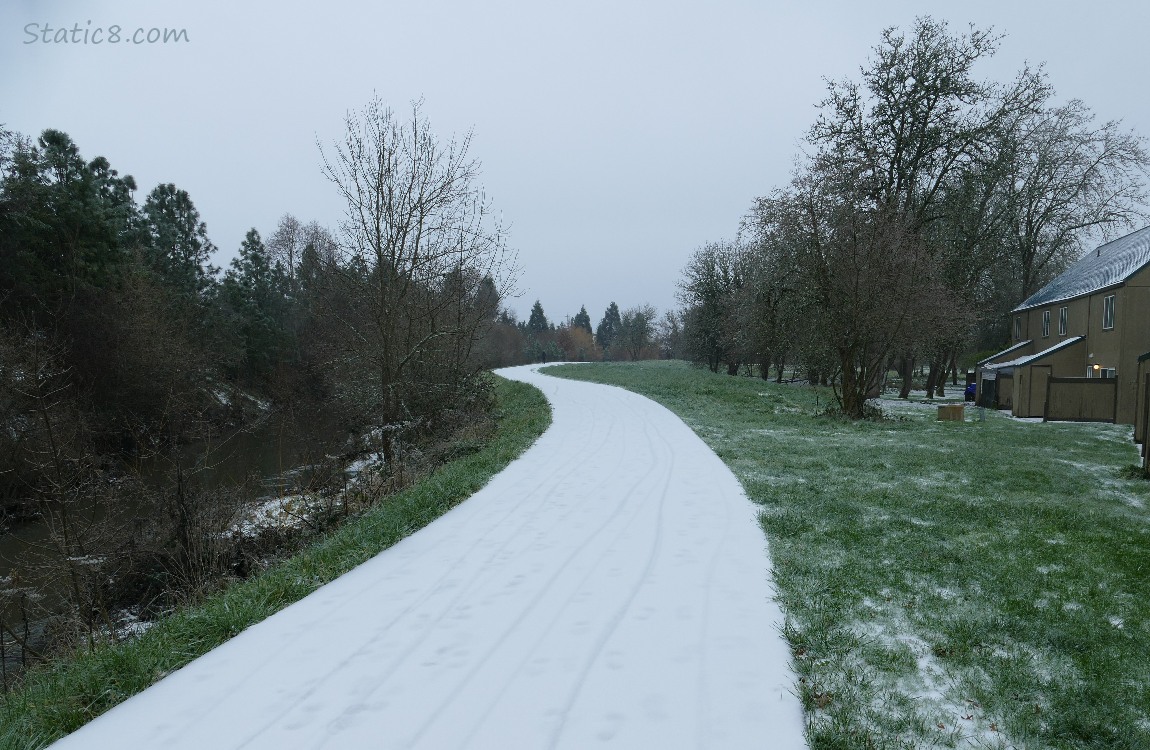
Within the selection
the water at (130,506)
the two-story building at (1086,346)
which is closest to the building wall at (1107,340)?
the two-story building at (1086,346)

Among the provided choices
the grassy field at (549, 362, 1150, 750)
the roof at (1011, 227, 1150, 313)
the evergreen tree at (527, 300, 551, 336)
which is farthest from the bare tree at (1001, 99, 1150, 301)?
the evergreen tree at (527, 300, 551, 336)

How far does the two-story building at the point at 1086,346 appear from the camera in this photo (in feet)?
66.4

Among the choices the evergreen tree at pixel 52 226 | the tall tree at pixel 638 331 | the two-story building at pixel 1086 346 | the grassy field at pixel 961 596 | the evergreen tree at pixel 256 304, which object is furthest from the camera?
the tall tree at pixel 638 331

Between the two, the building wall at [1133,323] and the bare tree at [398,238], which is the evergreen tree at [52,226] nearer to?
the bare tree at [398,238]

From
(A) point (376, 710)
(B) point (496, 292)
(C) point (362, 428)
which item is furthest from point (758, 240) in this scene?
(A) point (376, 710)

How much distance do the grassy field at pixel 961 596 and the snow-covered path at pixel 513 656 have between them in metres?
0.35

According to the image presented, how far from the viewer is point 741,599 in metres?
4.45

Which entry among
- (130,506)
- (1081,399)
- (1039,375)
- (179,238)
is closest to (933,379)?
(1039,375)

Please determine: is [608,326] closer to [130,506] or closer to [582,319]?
[582,319]

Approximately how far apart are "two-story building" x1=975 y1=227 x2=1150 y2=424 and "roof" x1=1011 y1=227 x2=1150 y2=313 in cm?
5

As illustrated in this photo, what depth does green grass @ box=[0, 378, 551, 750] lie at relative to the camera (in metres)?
3.20

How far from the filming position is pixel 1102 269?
944 inches

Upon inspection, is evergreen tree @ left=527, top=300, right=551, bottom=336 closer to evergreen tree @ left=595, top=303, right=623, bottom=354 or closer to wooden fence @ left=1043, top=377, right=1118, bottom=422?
evergreen tree @ left=595, top=303, right=623, bottom=354

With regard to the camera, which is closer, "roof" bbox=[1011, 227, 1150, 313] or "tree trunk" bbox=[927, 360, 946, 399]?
"roof" bbox=[1011, 227, 1150, 313]
